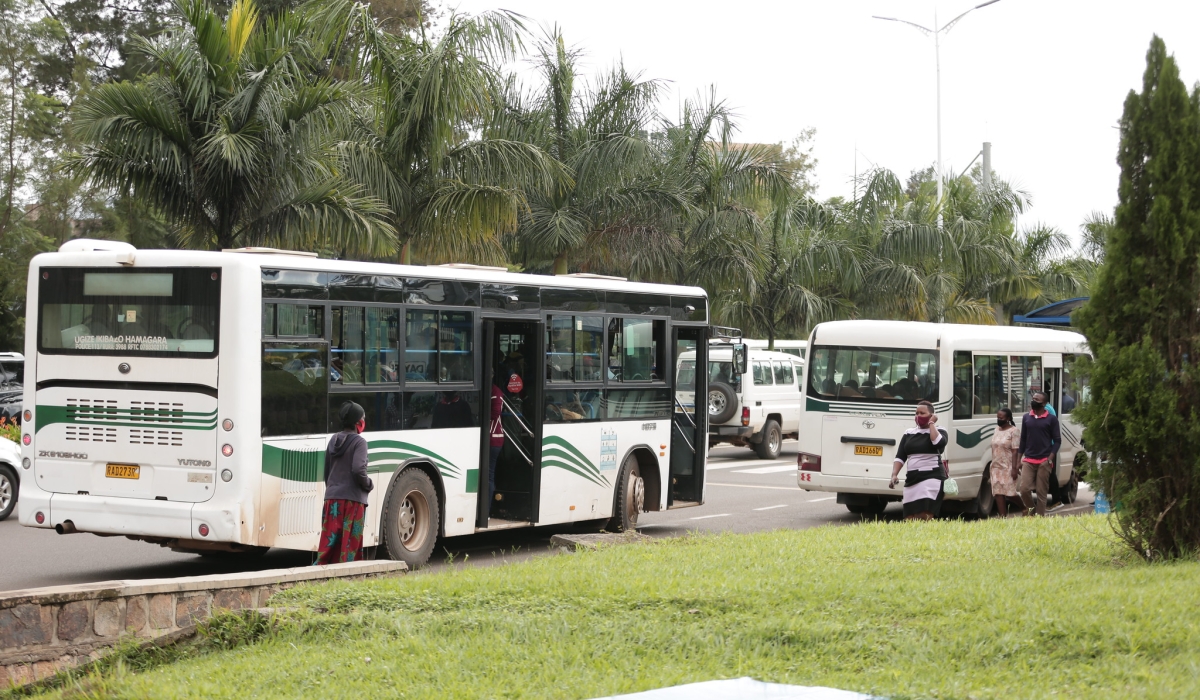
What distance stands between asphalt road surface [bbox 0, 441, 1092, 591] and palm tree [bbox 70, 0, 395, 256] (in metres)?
4.64

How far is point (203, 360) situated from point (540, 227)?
14.3m

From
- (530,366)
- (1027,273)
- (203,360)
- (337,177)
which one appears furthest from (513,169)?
(1027,273)

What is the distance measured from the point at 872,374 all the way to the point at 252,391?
32.1ft

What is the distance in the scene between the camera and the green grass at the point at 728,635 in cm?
605

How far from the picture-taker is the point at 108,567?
12.3 m

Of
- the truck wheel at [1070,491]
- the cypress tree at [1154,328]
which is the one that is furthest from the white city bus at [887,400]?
the cypress tree at [1154,328]

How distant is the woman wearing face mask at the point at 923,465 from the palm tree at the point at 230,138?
7838 millimetres

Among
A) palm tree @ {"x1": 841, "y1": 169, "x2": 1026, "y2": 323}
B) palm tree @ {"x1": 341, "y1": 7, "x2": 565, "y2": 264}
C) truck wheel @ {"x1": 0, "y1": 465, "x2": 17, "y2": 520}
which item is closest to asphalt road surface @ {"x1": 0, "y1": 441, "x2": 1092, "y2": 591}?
truck wheel @ {"x1": 0, "y1": 465, "x2": 17, "y2": 520}

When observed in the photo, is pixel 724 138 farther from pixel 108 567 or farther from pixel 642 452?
pixel 108 567

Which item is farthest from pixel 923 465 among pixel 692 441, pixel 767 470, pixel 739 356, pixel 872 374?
pixel 767 470

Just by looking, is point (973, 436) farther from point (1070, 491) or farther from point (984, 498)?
point (1070, 491)

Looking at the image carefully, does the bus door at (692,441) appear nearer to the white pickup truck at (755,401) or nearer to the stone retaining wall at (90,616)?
the stone retaining wall at (90,616)

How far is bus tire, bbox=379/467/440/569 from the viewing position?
12.0 metres

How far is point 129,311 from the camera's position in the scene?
35.5 feet
